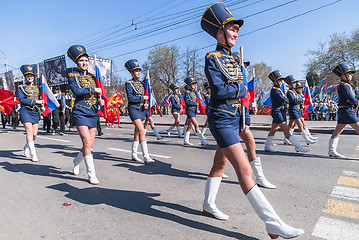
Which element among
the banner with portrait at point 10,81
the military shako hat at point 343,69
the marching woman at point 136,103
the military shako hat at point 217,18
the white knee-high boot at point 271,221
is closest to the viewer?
the white knee-high boot at point 271,221

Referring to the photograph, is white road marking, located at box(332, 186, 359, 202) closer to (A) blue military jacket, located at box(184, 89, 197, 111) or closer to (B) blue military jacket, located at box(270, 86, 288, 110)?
(B) blue military jacket, located at box(270, 86, 288, 110)

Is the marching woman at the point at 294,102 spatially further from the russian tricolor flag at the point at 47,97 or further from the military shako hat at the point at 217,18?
the russian tricolor flag at the point at 47,97

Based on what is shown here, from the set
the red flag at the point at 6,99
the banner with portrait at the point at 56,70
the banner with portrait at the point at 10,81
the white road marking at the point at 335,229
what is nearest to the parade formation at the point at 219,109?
the white road marking at the point at 335,229

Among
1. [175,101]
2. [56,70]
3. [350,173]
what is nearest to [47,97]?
[175,101]

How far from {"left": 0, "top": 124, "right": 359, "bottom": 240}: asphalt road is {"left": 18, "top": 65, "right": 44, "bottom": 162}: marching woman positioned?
0.59 metres

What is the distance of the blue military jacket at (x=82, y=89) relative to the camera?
15.4ft

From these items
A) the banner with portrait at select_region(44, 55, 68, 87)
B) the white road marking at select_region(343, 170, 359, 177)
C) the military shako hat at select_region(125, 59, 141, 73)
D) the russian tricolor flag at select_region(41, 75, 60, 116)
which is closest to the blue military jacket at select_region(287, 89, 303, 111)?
the white road marking at select_region(343, 170, 359, 177)

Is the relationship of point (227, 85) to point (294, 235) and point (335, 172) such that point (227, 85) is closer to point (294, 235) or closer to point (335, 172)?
point (294, 235)

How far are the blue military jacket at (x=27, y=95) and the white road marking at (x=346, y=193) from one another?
261 inches

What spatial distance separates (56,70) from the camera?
40.1 m

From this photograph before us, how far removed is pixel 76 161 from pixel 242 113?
11.8 feet

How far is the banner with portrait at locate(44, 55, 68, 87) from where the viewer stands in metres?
39.4

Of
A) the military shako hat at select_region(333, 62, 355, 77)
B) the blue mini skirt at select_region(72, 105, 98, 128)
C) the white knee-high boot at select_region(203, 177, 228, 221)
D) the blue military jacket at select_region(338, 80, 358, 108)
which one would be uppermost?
the military shako hat at select_region(333, 62, 355, 77)

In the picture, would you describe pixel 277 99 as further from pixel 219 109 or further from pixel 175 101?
pixel 175 101
